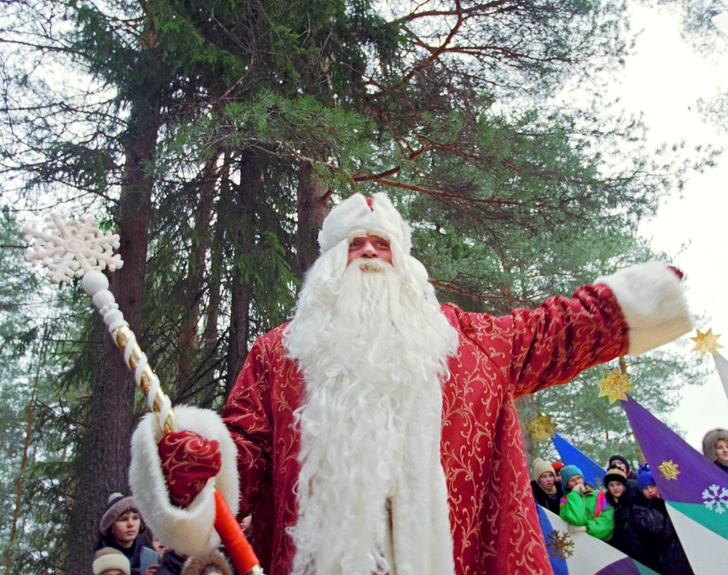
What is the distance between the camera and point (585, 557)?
486 cm

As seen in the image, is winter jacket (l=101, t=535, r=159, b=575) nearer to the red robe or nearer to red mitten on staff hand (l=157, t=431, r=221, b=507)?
the red robe

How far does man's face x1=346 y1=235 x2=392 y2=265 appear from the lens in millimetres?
3148

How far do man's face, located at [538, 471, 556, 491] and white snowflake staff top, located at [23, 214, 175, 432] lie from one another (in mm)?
3891

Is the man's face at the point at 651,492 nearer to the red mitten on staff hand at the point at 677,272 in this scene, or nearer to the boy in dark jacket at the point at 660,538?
the boy in dark jacket at the point at 660,538

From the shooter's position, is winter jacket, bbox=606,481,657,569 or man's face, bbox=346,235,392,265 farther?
winter jacket, bbox=606,481,657,569

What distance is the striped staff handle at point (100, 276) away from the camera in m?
2.27

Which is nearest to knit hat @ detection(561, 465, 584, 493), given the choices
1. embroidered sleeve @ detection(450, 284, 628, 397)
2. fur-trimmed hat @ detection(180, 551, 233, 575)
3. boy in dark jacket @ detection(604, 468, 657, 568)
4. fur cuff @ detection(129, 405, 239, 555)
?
boy in dark jacket @ detection(604, 468, 657, 568)

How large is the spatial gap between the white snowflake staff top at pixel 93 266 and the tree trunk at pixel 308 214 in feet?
13.4

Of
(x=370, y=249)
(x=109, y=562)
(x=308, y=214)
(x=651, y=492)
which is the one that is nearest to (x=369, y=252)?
(x=370, y=249)

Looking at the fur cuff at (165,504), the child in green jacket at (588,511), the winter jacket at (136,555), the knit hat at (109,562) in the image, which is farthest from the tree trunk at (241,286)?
the fur cuff at (165,504)

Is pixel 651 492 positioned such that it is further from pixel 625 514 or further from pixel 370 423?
pixel 370 423

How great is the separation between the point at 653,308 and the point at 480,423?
0.80m

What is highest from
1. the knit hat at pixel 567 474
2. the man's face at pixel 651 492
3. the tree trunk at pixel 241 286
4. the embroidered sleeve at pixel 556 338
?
the tree trunk at pixel 241 286

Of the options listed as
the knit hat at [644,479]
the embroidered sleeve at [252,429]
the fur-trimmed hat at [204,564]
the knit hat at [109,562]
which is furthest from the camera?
the knit hat at [644,479]
